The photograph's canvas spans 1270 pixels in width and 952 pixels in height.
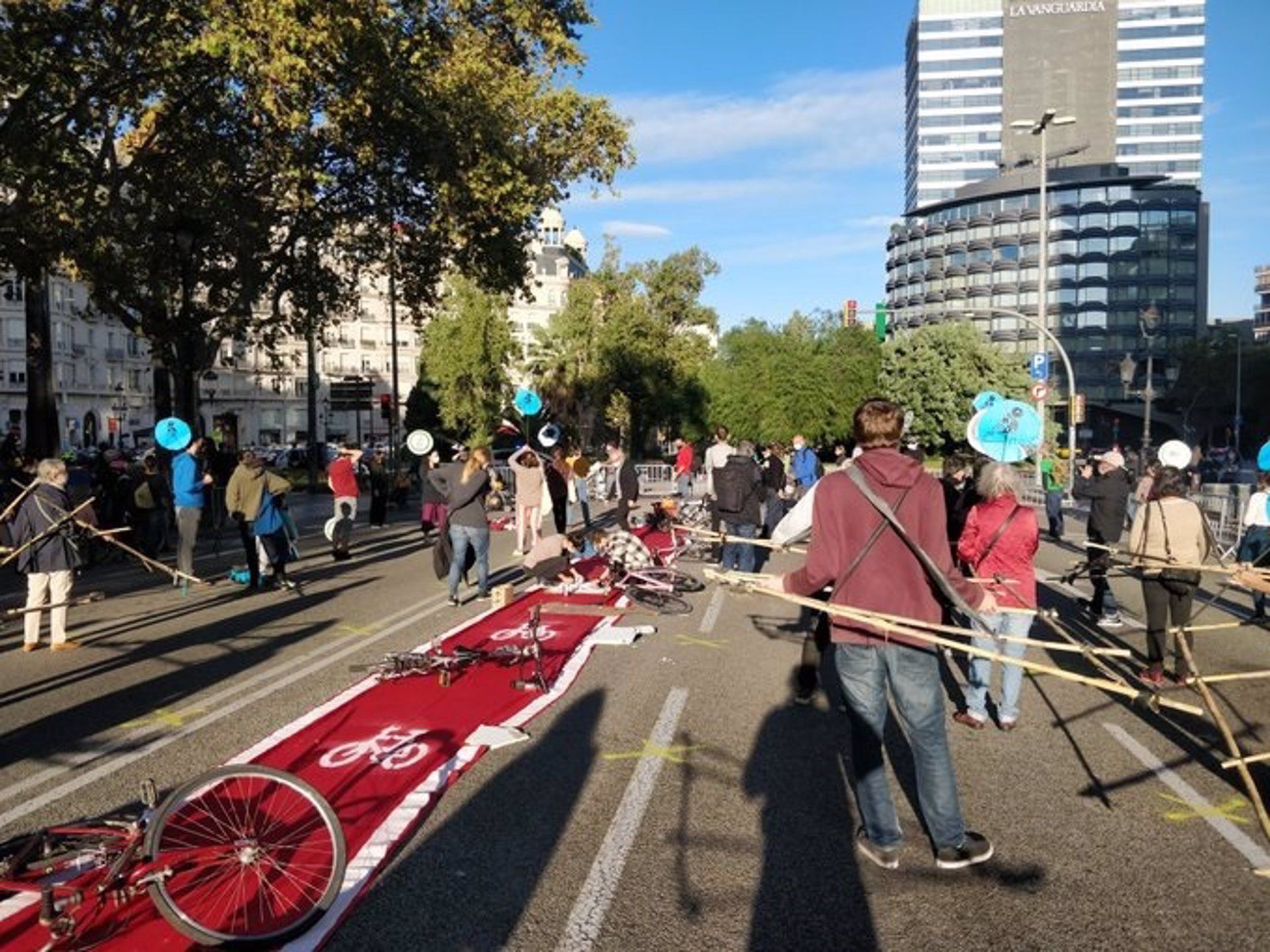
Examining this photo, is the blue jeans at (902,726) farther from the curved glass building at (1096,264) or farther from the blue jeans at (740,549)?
the curved glass building at (1096,264)

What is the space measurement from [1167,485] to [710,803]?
4.75 meters

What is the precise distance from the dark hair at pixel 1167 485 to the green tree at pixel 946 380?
5329 cm

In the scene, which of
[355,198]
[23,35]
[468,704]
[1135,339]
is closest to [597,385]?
[355,198]

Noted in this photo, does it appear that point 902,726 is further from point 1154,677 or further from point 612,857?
point 1154,677

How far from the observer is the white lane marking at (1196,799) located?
4730mm

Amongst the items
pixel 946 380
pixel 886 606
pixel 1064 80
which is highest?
pixel 1064 80

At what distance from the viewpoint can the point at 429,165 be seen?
762 inches

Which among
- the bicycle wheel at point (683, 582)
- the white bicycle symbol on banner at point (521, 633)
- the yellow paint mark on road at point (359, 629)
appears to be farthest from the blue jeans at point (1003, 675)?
the yellow paint mark on road at point (359, 629)

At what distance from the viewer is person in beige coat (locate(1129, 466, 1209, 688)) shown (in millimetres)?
7598

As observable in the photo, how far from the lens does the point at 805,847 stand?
4715 mm

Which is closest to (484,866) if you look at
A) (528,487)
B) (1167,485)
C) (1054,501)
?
(1167,485)

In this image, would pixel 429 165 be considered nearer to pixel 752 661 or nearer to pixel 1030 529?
pixel 752 661

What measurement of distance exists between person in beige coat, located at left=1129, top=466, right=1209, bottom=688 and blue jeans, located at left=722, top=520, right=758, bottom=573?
4634 millimetres

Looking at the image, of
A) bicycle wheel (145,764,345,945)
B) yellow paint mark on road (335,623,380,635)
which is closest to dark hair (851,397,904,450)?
bicycle wheel (145,764,345,945)
